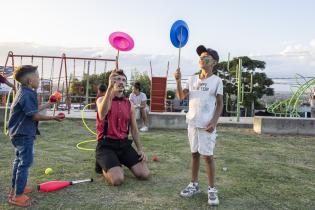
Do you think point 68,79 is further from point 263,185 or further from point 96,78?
point 263,185

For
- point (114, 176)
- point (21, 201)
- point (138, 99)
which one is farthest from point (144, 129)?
point (21, 201)

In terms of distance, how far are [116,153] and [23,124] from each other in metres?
1.67

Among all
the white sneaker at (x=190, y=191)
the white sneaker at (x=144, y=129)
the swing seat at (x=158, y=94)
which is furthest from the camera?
Answer: the swing seat at (x=158, y=94)

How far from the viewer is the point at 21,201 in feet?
13.9

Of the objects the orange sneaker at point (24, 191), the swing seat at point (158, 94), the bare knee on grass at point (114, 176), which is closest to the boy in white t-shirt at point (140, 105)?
the swing seat at point (158, 94)

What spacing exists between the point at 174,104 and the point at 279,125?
1522 cm

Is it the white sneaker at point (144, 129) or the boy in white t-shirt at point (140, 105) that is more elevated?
the boy in white t-shirt at point (140, 105)

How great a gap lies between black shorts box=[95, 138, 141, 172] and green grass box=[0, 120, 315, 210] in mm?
235

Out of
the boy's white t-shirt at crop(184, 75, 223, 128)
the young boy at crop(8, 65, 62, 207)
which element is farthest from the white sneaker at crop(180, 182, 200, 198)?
the young boy at crop(8, 65, 62, 207)

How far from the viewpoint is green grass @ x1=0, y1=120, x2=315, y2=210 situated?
4492mm

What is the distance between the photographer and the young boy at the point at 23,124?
4.15 m

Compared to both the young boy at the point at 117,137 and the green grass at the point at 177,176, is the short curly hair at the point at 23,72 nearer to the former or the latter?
the young boy at the point at 117,137

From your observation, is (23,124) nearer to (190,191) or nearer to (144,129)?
(190,191)

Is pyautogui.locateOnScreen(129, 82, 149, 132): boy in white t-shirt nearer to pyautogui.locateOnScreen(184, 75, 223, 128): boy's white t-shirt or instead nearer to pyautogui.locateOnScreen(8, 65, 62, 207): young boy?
pyautogui.locateOnScreen(184, 75, 223, 128): boy's white t-shirt
